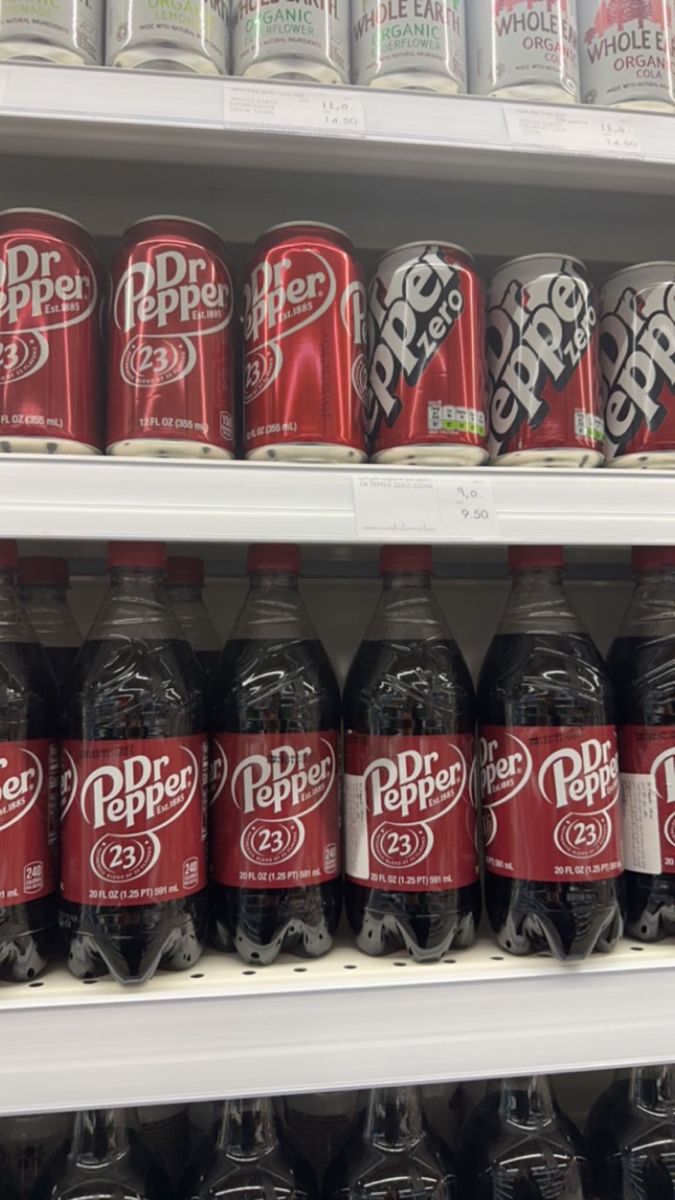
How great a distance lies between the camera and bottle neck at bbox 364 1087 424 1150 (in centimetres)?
84

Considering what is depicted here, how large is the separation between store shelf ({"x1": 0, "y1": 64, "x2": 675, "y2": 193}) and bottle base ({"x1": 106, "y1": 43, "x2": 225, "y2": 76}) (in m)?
0.05

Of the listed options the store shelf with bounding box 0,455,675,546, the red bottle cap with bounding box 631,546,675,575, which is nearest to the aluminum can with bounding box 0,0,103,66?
the store shelf with bounding box 0,455,675,546

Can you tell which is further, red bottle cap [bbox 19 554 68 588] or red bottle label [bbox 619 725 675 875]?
red bottle cap [bbox 19 554 68 588]

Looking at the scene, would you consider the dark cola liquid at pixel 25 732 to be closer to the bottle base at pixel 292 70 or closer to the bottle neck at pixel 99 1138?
the bottle neck at pixel 99 1138

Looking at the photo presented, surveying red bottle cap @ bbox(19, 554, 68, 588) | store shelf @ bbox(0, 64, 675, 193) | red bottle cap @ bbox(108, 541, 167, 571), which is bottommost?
red bottle cap @ bbox(108, 541, 167, 571)

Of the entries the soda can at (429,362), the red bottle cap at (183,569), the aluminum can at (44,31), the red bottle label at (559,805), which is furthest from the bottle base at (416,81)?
the red bottle label at (559,805)

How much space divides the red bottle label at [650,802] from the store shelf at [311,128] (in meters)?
0.57

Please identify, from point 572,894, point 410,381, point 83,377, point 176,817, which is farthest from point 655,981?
point 83,377

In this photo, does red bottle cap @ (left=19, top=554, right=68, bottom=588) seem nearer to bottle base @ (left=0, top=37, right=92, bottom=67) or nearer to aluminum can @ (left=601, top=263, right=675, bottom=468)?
bottle base @ (left=0, top=37, right=92, bottom=67)

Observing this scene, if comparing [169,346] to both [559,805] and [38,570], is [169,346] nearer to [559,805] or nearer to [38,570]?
[38,570]

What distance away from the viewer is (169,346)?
2.38 ft

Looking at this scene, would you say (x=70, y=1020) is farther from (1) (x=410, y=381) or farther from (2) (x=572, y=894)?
(1) (x=410, y=381)

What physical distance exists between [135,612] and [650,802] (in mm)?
544

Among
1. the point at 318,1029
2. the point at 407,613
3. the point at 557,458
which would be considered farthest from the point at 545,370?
the point at 318,1029
